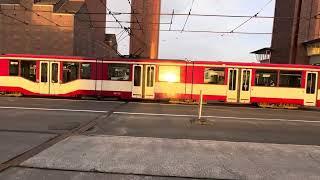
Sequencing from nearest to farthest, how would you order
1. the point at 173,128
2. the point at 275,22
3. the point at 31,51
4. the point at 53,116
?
the point at 173,128
the point at 53,116
the point at 31,51
the point at 275,22

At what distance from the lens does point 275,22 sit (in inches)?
2547

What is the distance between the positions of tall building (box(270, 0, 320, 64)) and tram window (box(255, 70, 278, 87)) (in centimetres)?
2137

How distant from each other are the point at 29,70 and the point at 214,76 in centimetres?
1198

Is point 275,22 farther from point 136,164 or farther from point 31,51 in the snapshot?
point 136,164

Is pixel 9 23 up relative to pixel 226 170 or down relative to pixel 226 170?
up

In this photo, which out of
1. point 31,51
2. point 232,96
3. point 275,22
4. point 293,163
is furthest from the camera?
point 275,22

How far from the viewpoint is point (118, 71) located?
27188 mm

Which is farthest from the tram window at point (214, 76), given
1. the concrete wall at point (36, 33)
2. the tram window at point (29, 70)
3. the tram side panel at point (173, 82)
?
the concrete wall at point (36, 33)

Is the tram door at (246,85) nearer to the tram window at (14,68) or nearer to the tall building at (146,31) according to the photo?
the tram window at (14,68)

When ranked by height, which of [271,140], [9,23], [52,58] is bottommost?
→ [271,140]

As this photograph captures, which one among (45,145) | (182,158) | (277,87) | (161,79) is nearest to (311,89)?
(277,87)

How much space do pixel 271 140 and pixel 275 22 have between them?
181 feet

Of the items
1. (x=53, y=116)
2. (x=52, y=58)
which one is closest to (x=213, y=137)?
(x=53, y=116)

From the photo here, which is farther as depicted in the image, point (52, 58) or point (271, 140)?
point (52, 58)
